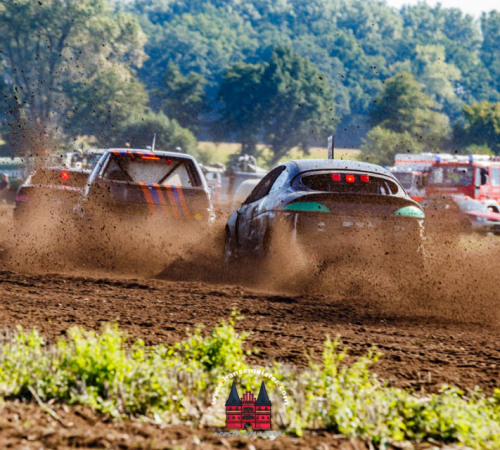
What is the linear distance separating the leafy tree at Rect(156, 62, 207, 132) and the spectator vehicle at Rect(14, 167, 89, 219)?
251ft

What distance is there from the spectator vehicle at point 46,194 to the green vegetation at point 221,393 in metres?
8.82

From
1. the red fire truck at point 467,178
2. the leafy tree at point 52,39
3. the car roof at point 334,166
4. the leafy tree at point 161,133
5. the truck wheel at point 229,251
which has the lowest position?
the truck wheel at point 229,251

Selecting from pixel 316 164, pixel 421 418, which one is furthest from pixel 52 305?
pixel 421 418

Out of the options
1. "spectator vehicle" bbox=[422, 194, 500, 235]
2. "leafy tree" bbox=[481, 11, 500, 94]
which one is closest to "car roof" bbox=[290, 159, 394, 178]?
"spectator vehicle" bbox=[422, 194, 500, 235]

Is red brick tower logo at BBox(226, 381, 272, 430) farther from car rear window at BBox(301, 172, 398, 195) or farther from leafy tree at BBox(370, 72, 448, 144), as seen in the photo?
leafy tree at BBox(370, 72, 448, 144)

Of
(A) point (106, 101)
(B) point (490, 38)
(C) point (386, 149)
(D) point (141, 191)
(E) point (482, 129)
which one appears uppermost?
(B) point (490, 38)

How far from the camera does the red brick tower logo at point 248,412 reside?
183 inches

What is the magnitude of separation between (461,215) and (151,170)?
12087 mm

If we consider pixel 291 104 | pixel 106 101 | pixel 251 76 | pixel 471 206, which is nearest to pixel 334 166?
pixel 471 206

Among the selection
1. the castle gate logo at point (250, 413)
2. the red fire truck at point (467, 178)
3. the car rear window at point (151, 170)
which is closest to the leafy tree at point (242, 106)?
the red fire truck at point (467, 178)

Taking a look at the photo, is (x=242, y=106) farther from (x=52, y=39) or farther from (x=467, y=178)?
(x=467, y=178)

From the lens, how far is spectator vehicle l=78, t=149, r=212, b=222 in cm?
1183

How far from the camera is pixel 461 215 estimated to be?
2253 centimetres

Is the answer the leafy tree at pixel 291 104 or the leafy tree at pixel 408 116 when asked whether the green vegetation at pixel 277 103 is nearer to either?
A: the leafy tree at pixel 291 104
